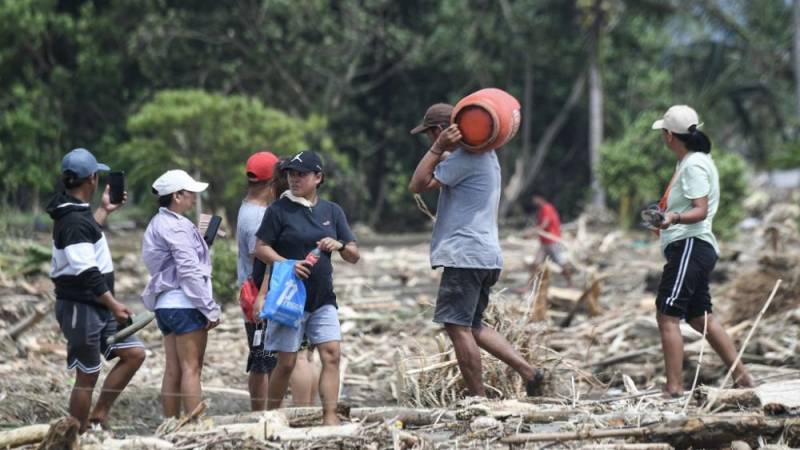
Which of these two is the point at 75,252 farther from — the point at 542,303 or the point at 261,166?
the point at 542,303

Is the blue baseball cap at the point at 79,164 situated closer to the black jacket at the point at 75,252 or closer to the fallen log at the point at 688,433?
the black jacket at the point at 75,252

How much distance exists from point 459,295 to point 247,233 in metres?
1.50

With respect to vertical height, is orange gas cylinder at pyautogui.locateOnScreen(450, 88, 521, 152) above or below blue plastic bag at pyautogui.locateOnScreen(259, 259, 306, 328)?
above

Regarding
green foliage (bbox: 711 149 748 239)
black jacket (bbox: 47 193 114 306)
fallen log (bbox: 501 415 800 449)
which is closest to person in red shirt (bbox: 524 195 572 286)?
green foliage (bbox: 711 149 748 239)

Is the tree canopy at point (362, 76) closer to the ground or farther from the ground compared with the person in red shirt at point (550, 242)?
farther from the ground

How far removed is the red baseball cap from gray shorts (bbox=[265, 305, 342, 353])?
1.17 metres

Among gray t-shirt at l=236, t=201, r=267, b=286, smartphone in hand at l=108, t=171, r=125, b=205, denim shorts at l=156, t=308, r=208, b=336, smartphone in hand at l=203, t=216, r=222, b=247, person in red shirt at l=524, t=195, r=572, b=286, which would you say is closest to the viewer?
denim shorts at l=156, t=308, r=208, b=336

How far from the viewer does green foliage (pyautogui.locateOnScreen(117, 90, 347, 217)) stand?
2436cm

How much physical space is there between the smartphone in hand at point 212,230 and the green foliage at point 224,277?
4863 mm

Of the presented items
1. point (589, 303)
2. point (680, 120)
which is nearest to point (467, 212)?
point (680, 120)

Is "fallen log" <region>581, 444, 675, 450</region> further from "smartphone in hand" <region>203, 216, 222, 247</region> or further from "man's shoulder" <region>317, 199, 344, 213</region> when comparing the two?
"smartphone in hand" <region>203, 216, 222, 247</region>

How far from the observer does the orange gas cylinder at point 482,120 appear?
7.05 m

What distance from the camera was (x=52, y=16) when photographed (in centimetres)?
2942

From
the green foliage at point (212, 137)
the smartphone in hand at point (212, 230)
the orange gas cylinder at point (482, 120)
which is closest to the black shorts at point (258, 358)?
the smartphone in hand at point (212, 230)
